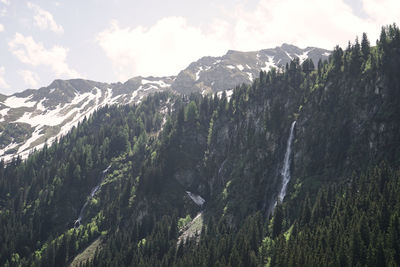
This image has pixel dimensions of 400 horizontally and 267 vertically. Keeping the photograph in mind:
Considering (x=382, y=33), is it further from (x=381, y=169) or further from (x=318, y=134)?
(x=381, y=169)

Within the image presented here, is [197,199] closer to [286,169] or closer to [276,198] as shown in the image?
[276,198]

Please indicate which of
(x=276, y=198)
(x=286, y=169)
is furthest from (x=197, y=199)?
(x=286, y=169)

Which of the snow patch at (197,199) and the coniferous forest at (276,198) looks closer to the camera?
the coniferous forest at (276,198)

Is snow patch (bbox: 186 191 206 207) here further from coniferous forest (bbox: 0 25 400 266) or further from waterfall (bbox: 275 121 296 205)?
waterfall (bbox: 275 121 296 205)

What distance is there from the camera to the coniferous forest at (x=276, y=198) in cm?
9206

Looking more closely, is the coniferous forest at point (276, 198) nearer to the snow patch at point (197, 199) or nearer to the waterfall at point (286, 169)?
the snow patch at point (197, 199)

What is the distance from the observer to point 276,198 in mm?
140000

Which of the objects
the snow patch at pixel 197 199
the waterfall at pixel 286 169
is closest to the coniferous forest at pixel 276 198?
the snow patch at pixel 197 199

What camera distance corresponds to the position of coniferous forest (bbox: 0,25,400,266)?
9206 cm

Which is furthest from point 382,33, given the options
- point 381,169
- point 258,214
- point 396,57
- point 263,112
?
point 258,214

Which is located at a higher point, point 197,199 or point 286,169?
point 286,169

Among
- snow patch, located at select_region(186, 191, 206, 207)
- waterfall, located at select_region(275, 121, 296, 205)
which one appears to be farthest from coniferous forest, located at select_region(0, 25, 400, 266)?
waterfall, located at select_region(275, 121, 296, 205)

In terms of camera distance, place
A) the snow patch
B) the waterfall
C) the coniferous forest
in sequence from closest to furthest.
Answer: the coniferous forest < the waterfall < the snow patch

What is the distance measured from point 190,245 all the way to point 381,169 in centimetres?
6839
